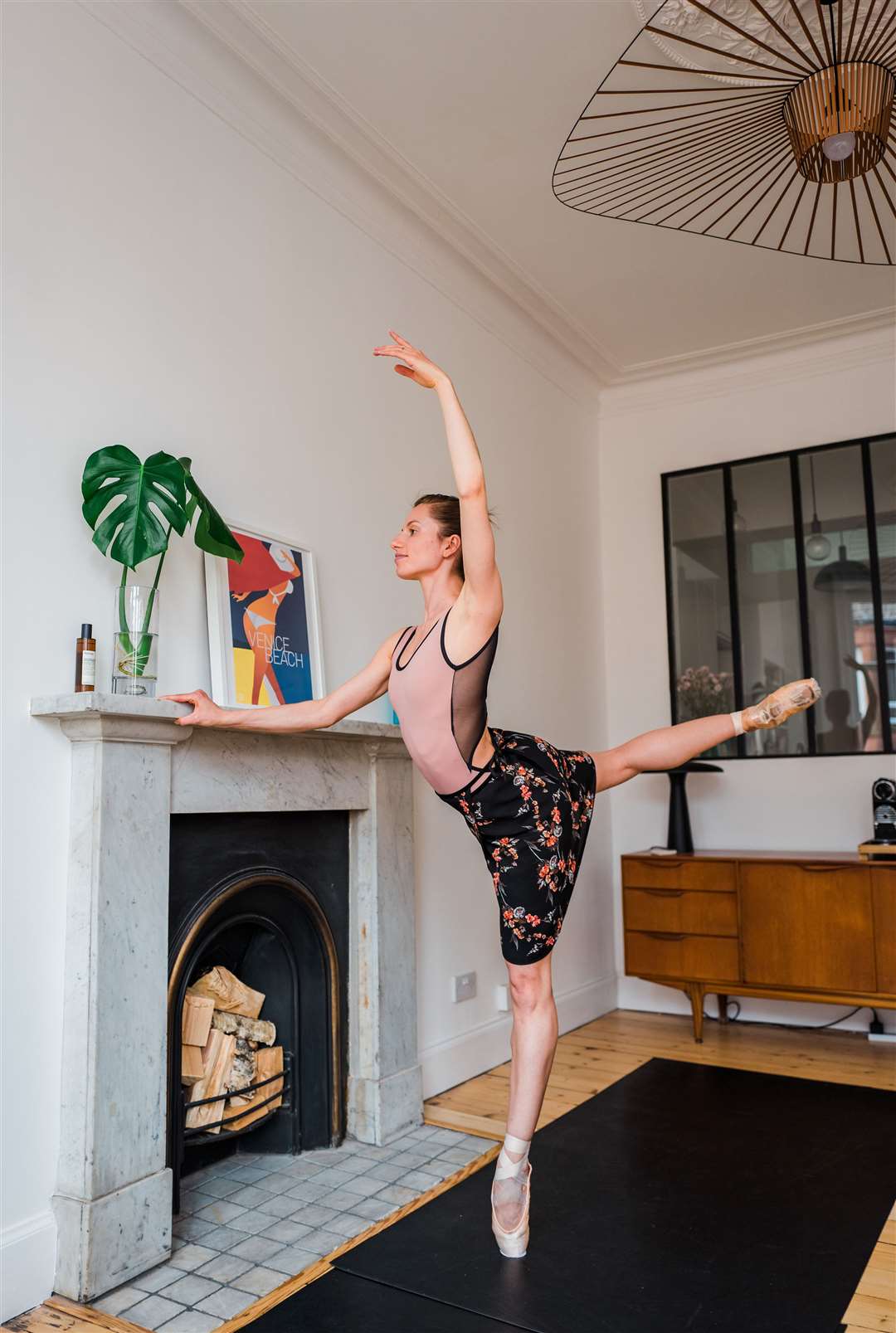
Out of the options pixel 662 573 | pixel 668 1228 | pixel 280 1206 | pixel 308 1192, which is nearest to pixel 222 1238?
pixel 280 1206

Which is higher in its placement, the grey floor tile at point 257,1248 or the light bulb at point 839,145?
the light bulb at point 839,145

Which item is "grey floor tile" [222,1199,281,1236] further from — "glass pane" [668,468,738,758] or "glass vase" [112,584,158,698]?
"glass pane" [668,468,738,758]

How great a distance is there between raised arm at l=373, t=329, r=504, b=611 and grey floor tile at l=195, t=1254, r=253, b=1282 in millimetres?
1506

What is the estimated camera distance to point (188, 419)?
2707 mm

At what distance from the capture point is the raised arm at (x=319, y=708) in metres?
2.35

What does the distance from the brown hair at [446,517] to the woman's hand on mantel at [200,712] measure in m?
0.65

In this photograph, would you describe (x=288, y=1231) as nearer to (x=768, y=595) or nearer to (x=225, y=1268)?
(x=225, y=1268)

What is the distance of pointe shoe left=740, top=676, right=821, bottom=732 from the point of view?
7.30 ft

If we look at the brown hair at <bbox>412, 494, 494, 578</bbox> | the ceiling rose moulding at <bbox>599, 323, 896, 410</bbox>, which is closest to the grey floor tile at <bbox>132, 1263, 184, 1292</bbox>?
the brown hair at <bbox>412, 494, 494, 578</bbox>

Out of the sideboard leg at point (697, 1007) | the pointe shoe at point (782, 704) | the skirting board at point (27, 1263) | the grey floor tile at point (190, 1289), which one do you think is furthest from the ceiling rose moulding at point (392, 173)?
the grey floor tile at point (190, 1289)

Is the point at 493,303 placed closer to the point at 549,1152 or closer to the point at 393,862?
the point at 393,862

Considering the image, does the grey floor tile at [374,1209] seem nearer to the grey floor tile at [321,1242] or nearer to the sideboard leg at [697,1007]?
the grey floor tile at [321,1242]

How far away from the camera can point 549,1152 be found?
9.28ft

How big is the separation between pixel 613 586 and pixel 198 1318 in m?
3.98
